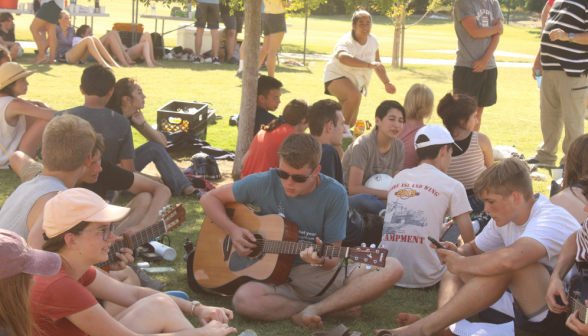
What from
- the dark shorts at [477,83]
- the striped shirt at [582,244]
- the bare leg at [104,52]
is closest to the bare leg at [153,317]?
the striped shirt at [582,244]

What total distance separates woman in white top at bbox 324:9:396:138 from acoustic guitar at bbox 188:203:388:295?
15.4ft

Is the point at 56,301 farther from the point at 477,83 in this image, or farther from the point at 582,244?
the point at 477,83

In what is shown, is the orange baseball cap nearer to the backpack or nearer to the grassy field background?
the grassy field background

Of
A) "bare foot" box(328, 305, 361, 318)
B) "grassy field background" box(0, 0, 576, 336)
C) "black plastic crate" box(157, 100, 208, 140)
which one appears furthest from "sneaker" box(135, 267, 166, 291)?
"black plastic crate" box(157, 100, 208, 140)

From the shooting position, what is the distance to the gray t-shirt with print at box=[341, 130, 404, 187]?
504cm

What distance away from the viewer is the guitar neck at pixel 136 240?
3.25 meters

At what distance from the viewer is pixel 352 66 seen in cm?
802

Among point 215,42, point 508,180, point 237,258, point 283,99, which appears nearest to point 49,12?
point 215,42

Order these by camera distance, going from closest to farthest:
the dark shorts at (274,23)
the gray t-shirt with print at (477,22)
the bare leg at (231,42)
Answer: the gray t-shirt with print at (477,22), the dark shorts at (274,23), the bare leg at (231,42)

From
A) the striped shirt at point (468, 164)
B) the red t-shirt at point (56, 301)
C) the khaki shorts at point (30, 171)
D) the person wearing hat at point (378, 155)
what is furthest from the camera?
the striped shirt at point (468, 164)

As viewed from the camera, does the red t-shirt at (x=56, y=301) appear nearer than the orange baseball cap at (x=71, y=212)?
Yes

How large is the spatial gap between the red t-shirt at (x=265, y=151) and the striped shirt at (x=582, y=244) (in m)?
2.83

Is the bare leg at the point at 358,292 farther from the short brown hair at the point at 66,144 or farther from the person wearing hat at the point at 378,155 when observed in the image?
the short brown hair at the point at 66,144

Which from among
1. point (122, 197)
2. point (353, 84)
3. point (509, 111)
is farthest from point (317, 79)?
point (122, 197)
